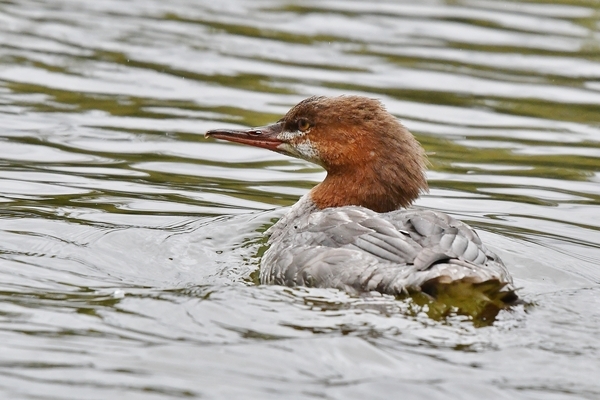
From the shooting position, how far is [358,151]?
7.28m

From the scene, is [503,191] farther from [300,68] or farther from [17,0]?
[17,0]

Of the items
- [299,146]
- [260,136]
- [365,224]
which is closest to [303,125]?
[299,146]

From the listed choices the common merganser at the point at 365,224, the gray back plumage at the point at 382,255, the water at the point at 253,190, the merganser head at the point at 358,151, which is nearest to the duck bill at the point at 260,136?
the common merganser at the point at 365,224

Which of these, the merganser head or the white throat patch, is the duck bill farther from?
the merganser head

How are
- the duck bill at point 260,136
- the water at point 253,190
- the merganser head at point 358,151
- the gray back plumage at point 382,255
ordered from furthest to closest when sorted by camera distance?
1. the duck bill at point 260,136
2. the merganser head at point 358,151
3. the gray back plumage at point 382,255
4. the water at point 253,190

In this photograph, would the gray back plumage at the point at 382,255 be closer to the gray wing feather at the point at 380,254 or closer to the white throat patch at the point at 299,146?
the gray wing feather at the point at 380,254

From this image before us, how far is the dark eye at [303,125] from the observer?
754 cm

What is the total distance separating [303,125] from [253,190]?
147 centimetres

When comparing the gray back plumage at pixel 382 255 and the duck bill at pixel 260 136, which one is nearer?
the gray back plumage at pixel 382 255

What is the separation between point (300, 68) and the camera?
1205 cm

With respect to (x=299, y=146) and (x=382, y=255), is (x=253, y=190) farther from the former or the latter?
(x=382, y=255)

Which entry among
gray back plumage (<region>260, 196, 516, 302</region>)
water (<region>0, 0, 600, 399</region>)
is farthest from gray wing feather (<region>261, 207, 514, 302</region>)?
water (<region>0, 0, 600, 399</region>)

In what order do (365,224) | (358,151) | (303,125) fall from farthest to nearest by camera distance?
(303,125), (358,151), (365,224)

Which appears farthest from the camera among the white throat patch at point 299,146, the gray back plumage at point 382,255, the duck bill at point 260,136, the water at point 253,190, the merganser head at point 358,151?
the duck bill at point 260,136
